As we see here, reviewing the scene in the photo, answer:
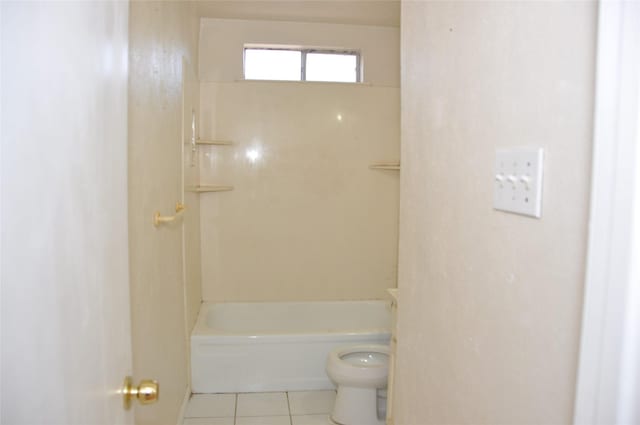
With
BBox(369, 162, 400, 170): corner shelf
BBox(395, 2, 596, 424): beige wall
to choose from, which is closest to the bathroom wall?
BBox(369, 162, 400, 170): corner shelf

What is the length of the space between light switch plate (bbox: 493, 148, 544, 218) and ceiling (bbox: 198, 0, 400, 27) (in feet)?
8.36

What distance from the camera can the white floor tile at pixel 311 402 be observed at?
2801 millimetres

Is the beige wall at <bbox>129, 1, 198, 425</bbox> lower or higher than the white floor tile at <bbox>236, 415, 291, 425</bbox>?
higher

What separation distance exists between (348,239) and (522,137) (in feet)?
9.75

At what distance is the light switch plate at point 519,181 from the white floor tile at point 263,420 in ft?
6.85

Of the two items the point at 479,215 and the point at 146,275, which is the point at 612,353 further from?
the point at 146,275

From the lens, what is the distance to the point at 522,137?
0.88 metres

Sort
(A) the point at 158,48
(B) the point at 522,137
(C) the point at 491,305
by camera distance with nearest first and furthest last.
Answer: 1. (B) the point at 522,137
2. (C) the point at 491,305
3. (A) the point at 158,48

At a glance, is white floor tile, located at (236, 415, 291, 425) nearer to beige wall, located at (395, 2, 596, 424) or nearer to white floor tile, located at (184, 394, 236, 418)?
white floor tile, located at (184, 394, 236, 418)

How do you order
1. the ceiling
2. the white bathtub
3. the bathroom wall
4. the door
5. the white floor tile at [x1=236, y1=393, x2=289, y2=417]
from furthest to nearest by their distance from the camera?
1. the bathroom wall
2. the ceiling
3. the white bathtub
4. the white floor tile at [x1=236, y1=393, x2=289, y2=417]
5. the door

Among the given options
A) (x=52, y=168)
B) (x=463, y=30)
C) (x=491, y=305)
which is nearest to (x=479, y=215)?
(x=491, y=305)

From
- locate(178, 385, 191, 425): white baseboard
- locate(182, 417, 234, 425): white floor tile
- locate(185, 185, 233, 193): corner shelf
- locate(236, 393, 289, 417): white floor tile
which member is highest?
locate(185, 185, 233, 193): corner shelf

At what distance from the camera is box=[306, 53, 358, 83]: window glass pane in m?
3.79

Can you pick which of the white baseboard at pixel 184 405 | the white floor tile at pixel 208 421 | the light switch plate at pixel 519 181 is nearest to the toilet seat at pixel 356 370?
the white floor tile at pixel 208 421
